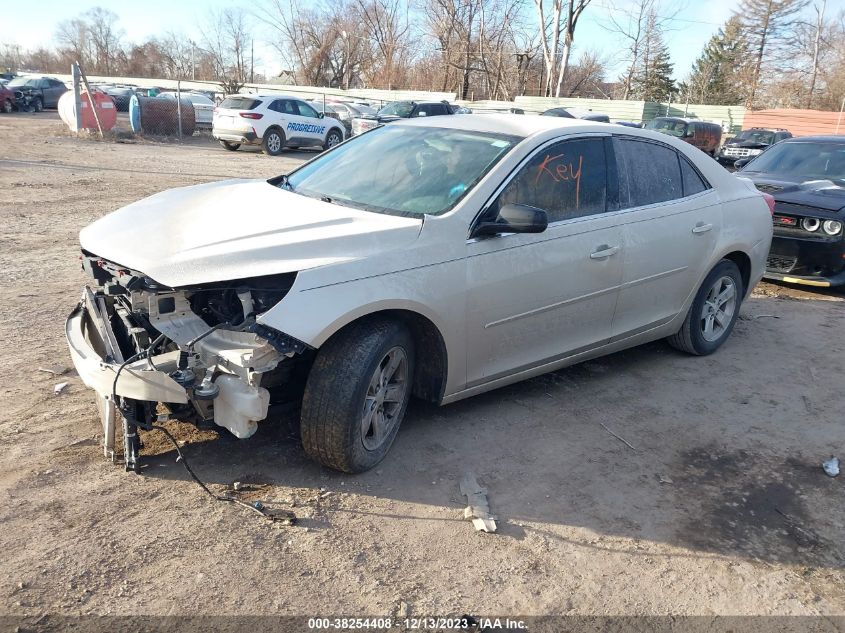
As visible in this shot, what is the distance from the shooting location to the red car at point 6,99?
1287 inches

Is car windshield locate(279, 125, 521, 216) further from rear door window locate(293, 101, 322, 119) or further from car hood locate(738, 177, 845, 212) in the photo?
rear door window locate(293, 101, 322, 119)

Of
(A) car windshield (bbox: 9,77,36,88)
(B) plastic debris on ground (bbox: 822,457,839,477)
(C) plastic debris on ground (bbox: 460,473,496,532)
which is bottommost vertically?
(B) plastic debris on ground (bbox: 822,457,839,477)

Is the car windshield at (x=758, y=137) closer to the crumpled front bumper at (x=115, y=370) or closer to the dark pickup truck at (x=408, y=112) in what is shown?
the dark pickup truck at (x=408, y=112)

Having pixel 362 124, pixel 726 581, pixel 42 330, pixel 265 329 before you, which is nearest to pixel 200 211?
pixel 265 329

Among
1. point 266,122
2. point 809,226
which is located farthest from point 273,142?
point 809,226

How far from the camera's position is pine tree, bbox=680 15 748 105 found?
6050cm

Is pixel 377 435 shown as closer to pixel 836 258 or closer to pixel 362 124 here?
pixel 836 258

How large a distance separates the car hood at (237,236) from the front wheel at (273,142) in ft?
59.9

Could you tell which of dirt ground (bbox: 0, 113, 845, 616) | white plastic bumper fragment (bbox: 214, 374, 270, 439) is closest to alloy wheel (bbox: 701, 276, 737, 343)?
dirt ground (bbox: 0, 113, 845, 616)

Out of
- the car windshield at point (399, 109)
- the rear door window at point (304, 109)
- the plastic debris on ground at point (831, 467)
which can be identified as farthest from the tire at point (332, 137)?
the plastic debris on ground at point (831, 467)

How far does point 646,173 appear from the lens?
4859 mm

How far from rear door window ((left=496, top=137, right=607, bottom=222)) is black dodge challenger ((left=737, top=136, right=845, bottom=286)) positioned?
4189 millimetres

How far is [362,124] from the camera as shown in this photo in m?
23.4

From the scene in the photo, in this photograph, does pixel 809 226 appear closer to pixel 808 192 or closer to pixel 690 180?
pixel 808 192
